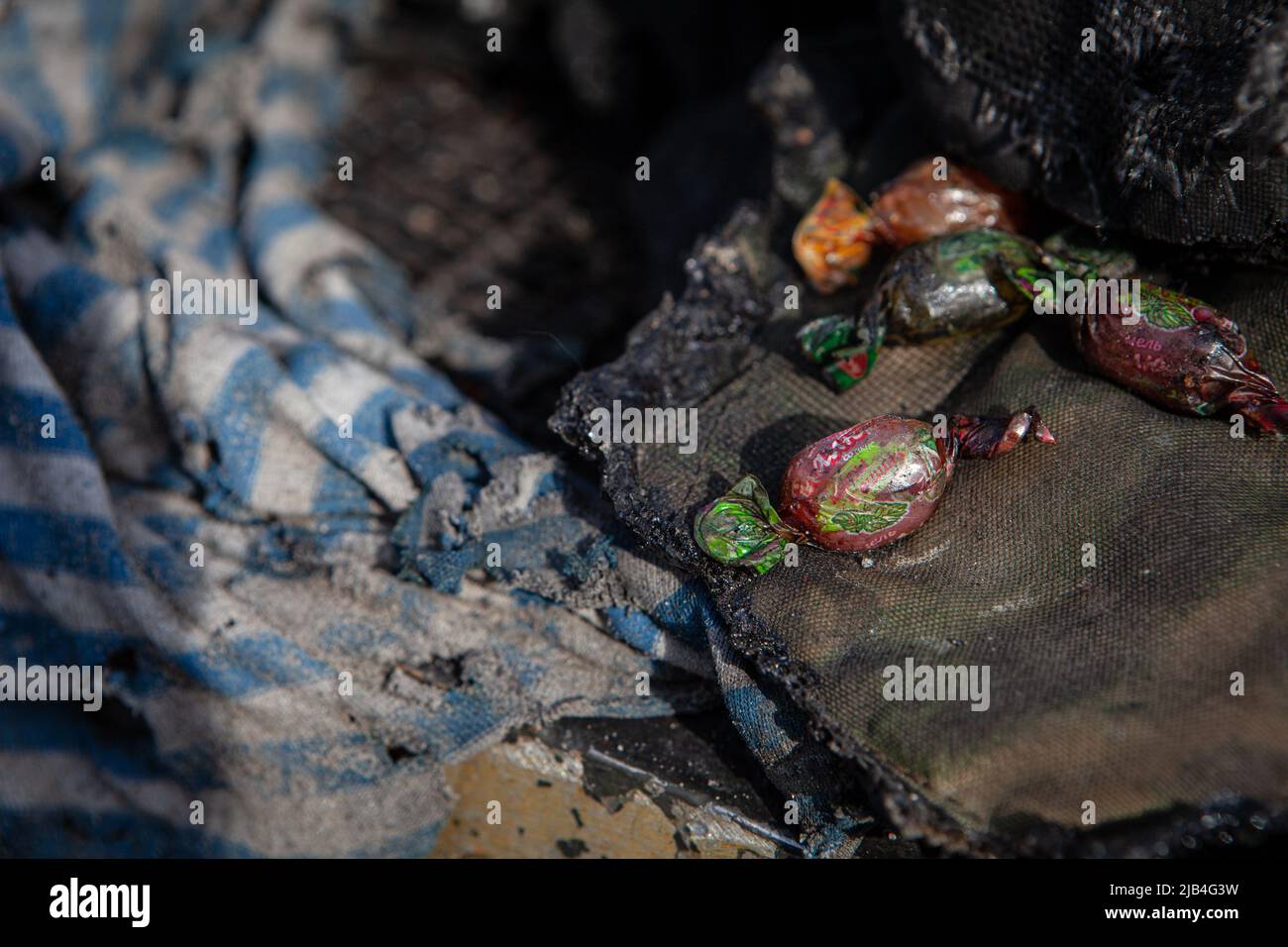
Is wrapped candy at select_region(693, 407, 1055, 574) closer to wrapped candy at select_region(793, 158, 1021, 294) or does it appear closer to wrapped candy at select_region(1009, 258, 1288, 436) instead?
wrapped candy at select_region(1009, 258, 1288, 436)

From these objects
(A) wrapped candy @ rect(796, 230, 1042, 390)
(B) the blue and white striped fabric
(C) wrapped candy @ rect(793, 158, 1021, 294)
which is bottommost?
(B) the blue and white striped fabric

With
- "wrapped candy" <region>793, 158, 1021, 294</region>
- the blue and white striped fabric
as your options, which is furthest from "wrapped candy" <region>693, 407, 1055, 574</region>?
"wrapped candy" <region>793, 158, 1021, 294</region>

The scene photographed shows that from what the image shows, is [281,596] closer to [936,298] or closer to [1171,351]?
[936,298]

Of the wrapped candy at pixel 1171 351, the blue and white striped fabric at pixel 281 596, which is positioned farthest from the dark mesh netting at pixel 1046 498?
the blue and white striped fabric at pixel 281 596

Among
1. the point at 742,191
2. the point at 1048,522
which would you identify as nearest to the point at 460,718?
the point at 1048,522

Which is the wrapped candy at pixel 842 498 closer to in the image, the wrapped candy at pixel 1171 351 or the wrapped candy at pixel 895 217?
the wrapped candy at pixel 1171 351

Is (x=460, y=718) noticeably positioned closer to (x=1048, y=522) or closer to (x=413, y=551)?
(x=413, y=551)
